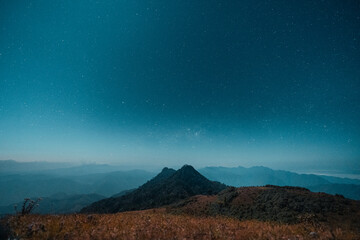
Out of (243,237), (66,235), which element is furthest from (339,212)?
(66,235)

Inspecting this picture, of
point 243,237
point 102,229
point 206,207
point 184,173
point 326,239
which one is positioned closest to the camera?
point 326,239

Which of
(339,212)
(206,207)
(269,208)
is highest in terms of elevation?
(339,212)

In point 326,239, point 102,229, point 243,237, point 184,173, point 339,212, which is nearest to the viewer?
point 326,239

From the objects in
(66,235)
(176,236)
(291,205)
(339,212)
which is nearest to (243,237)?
(176,236)

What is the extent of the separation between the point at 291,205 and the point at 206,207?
1411 centimetres

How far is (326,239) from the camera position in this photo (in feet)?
17.5

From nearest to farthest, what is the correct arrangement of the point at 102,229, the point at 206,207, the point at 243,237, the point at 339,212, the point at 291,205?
the point at 243,237
the point at 102,229
the point at 339,212
the point at 291,205
the point at 206,207

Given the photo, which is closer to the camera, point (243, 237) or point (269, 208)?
point (243, 237)

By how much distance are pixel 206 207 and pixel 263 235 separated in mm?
26802

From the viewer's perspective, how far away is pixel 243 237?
574cm

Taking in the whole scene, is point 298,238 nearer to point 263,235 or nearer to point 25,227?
point 263,235

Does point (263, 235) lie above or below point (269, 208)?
above

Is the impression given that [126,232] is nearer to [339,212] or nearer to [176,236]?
[176,236]

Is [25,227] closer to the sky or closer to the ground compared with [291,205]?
closer to the sky
